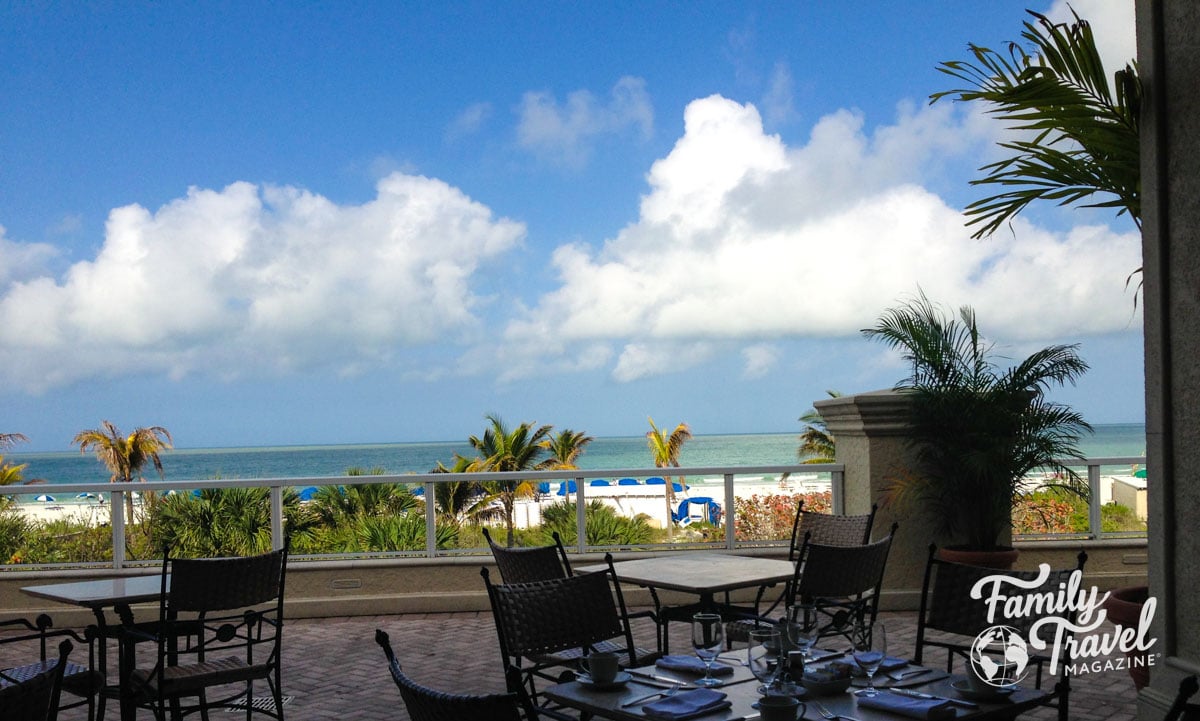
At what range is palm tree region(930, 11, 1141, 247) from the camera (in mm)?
4812

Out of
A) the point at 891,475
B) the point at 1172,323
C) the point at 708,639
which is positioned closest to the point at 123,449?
the point at 891,475

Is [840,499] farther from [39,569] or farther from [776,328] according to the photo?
[776,328]

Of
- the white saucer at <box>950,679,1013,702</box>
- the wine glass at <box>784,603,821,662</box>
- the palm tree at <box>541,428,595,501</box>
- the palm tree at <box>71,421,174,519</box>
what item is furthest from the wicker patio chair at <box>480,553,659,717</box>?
the palm tree at <box>71,421,174,519</box>

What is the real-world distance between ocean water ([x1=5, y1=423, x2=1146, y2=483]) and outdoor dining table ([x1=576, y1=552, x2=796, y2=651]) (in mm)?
53460

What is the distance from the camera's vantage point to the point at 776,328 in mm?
57219

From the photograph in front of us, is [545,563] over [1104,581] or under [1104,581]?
over

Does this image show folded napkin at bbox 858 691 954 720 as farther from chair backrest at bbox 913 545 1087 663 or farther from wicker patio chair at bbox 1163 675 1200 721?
Answer: chair backrest at bbox 913 545 1087 663

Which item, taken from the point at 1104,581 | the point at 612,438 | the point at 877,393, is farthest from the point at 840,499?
the point at 612,438

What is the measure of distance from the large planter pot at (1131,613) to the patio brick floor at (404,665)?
747mm

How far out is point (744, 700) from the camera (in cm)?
327

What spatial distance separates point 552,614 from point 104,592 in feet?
9.36

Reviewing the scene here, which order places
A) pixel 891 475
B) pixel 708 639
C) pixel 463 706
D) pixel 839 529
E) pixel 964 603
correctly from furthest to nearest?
pixel 891 475 < pixel 839 529 < pixel 964 603 < pixel 708 639 < pixel 463 706

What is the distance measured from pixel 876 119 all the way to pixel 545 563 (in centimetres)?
5989

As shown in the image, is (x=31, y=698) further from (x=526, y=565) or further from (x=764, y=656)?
(x=526, y=565)
